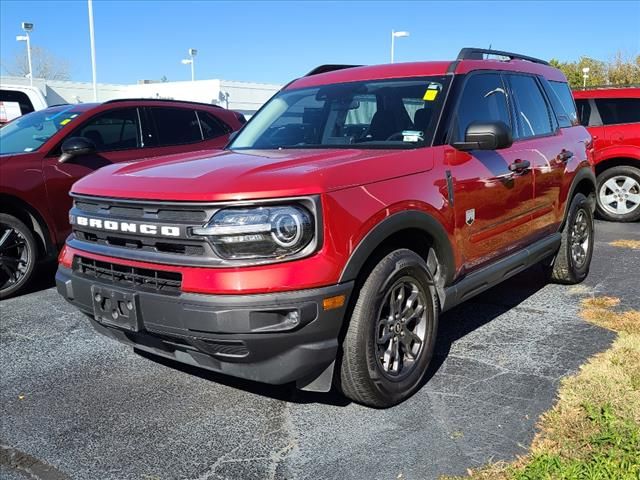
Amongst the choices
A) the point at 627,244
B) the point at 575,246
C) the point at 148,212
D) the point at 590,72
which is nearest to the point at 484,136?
the point at 148,212

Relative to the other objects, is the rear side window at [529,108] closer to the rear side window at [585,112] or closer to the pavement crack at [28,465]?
the pavement crack at [28,465]

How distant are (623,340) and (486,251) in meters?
1.21

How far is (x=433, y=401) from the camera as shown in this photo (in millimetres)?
3410

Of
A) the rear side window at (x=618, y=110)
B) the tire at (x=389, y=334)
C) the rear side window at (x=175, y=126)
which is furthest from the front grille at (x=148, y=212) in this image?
the rear side window at (x=618, y=110)

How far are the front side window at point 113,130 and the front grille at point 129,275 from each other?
3.33 m

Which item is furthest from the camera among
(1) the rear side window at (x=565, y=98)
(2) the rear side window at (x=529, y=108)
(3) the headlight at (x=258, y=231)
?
(1) the rear side window at (x=565, y=98)

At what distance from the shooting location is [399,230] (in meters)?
3.19

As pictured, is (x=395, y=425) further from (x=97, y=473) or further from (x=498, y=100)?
(x=498, y=100)

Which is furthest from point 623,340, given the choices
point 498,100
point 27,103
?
point 27,103

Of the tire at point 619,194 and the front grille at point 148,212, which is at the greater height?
the front grille at point 148,212

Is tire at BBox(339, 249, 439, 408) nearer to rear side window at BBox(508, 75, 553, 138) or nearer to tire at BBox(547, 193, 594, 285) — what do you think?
rear side window at BBox(508, 75, 553, 138)

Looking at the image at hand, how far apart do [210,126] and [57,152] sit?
208cm

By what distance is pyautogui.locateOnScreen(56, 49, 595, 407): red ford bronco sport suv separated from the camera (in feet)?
8.94

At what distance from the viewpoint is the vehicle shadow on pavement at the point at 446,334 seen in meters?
3.53
